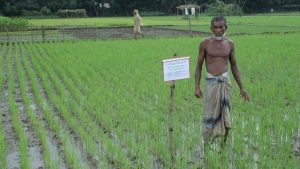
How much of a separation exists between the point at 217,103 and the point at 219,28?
2.62 ft

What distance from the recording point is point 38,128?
5875 millimetres

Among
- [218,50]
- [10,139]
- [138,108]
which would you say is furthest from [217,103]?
[10,139]

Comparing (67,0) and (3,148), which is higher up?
(67,0)

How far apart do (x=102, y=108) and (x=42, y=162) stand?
7.66ft

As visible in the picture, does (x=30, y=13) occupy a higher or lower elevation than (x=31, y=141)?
higher

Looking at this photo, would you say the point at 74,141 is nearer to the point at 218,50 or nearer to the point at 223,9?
the point at 218,50

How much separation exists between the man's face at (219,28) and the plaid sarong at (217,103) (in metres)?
0.44

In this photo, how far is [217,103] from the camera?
4.65m

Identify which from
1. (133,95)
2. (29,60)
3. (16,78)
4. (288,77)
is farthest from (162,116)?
(29,60)

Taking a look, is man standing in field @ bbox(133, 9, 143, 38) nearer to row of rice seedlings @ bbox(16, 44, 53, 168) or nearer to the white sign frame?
row of rice seedlings @ bbox(16, 44, 53, 168)

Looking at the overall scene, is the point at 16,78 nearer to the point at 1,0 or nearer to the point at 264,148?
the point at 264,148

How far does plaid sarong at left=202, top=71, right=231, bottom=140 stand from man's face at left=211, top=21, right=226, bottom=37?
437 millimetres

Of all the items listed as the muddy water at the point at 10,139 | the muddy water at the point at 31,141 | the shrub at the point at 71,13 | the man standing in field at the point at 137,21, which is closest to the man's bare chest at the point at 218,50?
the muddy water at the point at 31,141

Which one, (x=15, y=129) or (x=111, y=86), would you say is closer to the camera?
(x=15, y=129)
